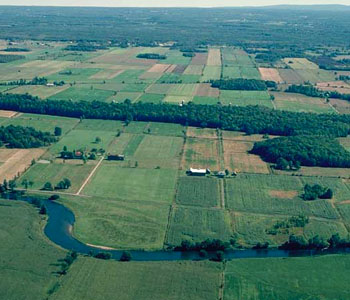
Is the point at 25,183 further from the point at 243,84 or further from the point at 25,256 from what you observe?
the point at 243,84

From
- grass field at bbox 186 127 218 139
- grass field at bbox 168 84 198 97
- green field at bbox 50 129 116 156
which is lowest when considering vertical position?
grass field at bbox 168 84 198 97

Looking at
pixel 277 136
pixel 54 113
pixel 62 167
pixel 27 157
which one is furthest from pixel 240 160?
pixel 54 113

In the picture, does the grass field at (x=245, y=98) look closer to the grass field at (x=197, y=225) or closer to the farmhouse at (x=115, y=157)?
the farmhouse at (x=115, y=157)

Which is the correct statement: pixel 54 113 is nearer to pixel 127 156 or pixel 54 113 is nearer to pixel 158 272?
pixel 127 156

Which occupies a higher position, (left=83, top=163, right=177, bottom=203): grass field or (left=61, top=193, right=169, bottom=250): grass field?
(left=61, top=193, right=169, bottom=250): grass field

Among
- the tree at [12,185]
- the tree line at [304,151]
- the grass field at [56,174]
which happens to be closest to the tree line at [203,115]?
the tree line at [304,151]

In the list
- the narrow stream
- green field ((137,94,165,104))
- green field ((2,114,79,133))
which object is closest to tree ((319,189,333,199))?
the narrow stream

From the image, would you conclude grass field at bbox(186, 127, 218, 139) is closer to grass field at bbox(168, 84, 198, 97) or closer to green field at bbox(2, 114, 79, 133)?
green field at bbox(2, 114, 79, 133)

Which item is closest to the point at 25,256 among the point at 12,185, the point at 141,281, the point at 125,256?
the point at 125,256
